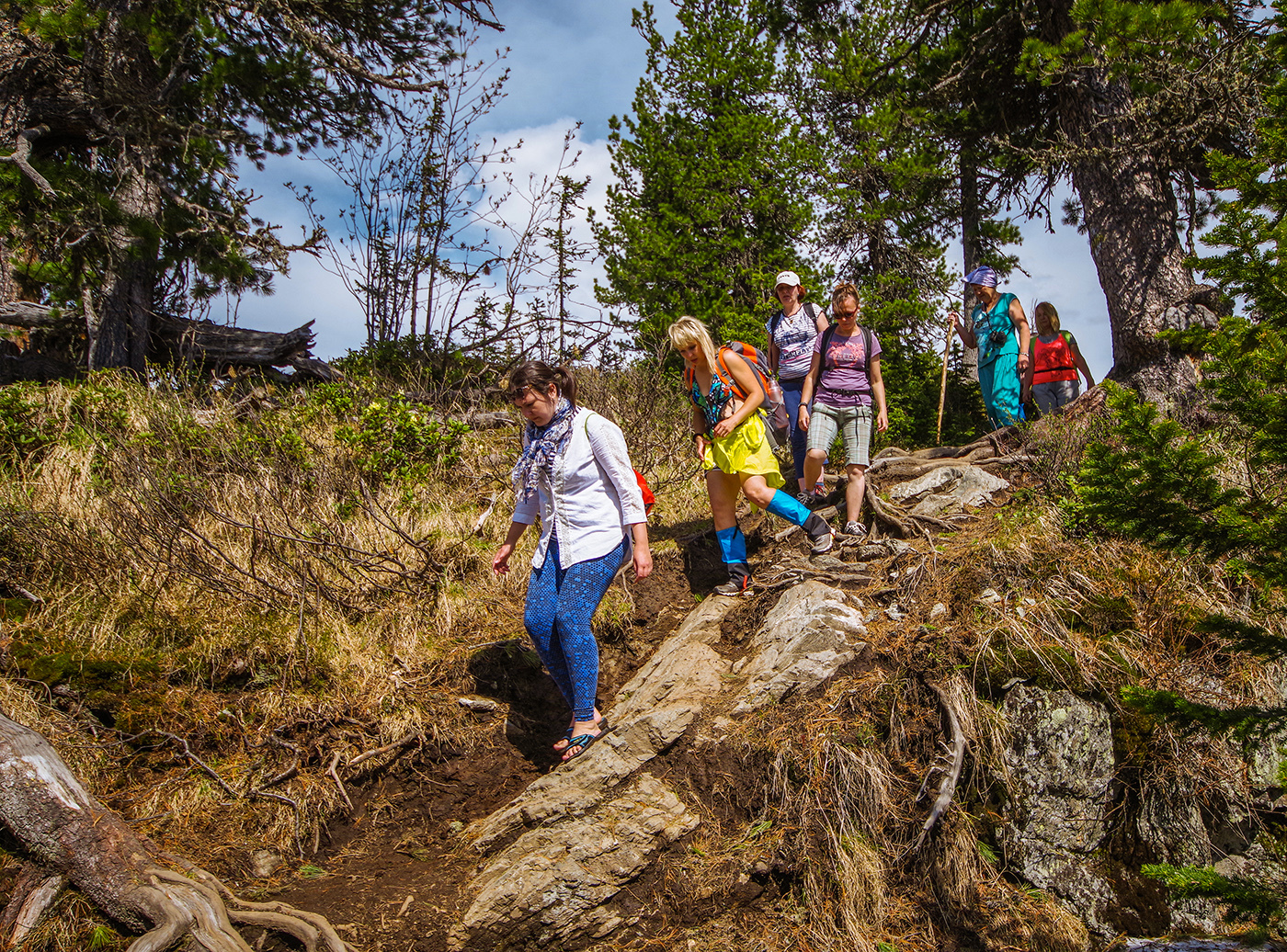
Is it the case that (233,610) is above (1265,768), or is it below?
above

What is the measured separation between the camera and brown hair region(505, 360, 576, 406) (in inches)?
147

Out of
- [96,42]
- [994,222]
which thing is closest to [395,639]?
[96,42]

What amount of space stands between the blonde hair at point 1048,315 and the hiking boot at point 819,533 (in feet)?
10.7

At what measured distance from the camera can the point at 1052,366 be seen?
6.63 meters

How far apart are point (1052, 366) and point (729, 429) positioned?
148 inches

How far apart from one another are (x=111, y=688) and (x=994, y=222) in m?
10.8

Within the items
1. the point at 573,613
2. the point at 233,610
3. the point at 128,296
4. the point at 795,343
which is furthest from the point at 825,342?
the point at 128,296

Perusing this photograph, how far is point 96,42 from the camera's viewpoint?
850 cm

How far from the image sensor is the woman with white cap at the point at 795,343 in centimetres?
593

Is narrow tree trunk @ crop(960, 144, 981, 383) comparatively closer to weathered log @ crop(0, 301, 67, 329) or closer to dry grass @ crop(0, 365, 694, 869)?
dry grass @ crop(0, 365, 694, 869)

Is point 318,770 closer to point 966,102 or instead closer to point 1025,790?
point 1025,790

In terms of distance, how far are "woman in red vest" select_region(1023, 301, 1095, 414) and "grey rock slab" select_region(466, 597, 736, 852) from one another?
4.18 meters

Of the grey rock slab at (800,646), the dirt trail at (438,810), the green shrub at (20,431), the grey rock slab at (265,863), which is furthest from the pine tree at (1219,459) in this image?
the green shrub at (20,431)

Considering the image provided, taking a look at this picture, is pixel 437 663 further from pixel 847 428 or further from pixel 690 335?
pixel 847 428
